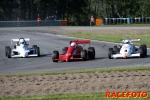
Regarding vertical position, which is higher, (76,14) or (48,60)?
(76,14)

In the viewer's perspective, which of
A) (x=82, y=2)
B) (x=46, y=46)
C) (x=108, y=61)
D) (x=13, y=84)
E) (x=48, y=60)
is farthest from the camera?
(x=82, y=2)

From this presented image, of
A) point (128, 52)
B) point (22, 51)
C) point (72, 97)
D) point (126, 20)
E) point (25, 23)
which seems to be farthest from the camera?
point (126, 20)

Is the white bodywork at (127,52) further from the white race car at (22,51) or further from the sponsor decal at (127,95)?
the sponsor decal at (127,95)

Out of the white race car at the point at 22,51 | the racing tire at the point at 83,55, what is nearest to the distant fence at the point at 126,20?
the white race car at the point at 22,51

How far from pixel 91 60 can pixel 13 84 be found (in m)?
8.92

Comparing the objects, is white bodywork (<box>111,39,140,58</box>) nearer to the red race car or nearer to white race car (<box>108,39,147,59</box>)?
white race car (<box>108,39,147,59</box>)

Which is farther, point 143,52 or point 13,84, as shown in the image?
point 143,52

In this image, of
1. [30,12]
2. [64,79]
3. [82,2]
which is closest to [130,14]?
[82,2]

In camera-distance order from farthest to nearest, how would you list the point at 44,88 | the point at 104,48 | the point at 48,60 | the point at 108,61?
the point at 104,48, the point at 48,60, the point at 108,61, the point at 44,88

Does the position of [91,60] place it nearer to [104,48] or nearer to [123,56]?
[123,56]

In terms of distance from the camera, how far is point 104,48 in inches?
1169

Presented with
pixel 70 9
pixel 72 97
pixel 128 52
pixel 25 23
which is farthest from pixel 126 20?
pixel 72 97

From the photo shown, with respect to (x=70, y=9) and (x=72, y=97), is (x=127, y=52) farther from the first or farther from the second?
(x=70, y=9)

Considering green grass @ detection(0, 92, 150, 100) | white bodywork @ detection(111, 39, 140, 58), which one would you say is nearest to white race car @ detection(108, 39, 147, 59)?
white bodywork @ detection(111, 39, 140, 58)
